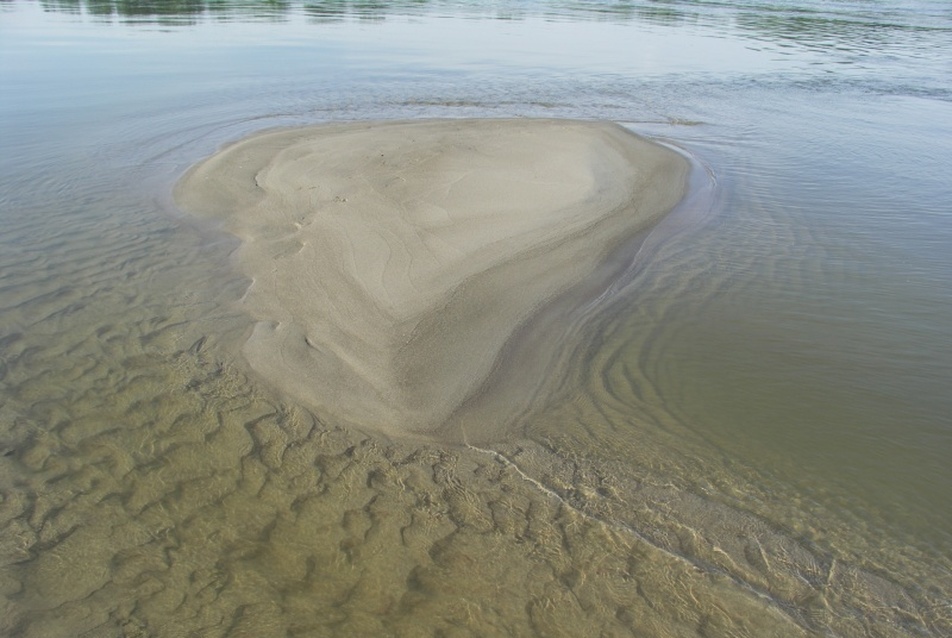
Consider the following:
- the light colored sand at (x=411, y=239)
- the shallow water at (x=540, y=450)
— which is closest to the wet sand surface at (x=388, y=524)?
the shallow water at (x=540, y=450)

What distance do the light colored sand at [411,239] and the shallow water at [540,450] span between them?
0.41 m

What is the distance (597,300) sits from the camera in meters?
7.21

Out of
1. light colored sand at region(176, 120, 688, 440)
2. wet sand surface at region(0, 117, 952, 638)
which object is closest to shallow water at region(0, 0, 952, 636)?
wet sand surface at region(0, 117, 952, 638)

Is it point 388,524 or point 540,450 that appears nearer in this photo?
point 388,524

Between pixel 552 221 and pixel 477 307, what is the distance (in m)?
2.65

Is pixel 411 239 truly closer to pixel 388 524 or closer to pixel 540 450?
pixel 540 450

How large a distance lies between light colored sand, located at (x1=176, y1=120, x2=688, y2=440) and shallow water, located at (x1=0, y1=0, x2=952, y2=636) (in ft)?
1.36

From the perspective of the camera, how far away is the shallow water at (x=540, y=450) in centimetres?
368

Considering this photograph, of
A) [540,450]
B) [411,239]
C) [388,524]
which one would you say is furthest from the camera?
[411,239]

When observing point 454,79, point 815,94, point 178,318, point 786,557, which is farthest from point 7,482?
point 815,94

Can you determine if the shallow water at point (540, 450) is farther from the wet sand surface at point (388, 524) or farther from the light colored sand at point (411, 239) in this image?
the light colored sand at point (411, 239)

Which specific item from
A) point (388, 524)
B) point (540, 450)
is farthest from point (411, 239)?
point (388, 524)

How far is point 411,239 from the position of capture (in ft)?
26.3

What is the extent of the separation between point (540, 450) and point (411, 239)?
397cm
